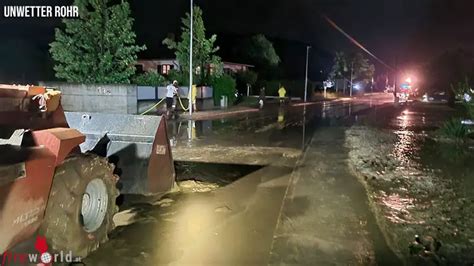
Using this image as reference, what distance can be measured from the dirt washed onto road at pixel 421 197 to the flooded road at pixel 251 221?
0.33 m

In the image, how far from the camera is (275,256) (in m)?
5.13

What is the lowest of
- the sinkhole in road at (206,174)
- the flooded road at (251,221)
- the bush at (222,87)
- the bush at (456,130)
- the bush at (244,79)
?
the flooded road at (251,221)

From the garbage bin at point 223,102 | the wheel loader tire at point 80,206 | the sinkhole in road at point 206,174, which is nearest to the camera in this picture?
the wheel loader tire at point 80,206

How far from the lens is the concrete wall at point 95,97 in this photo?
1012 inches

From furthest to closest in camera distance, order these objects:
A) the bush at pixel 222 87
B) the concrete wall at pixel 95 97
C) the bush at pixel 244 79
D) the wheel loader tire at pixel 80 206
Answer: the bush at pixel 244 79, the bush at pixel 222 87, the concrete wall at pixel 95 97, the wheel loader tire at pixel 80 206

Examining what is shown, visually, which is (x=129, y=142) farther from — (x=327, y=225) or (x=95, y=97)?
(x=95, y=97)

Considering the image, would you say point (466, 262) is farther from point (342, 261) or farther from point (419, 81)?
point (419, 81)

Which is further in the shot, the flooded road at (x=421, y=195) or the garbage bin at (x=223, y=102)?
the garbage bin at (x=223, y=102)

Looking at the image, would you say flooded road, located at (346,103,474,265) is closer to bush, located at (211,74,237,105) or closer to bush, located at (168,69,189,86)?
bush, located at (168,69,189,86)

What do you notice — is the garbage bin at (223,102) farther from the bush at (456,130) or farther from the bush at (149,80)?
the bush at (456,130)

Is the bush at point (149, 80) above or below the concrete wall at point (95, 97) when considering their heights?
above

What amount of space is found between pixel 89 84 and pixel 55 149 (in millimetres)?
22474

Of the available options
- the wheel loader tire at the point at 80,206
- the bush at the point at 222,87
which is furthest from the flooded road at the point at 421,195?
the bush at the point at 222,87

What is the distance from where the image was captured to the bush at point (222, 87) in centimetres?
3578
